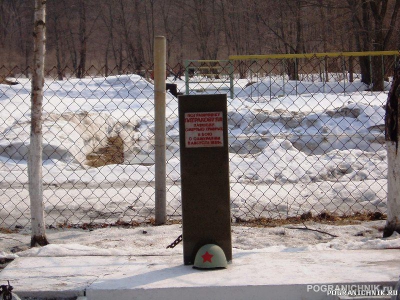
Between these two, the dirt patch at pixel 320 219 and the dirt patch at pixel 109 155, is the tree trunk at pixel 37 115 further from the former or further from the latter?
the dirt patch at pixel 109 155

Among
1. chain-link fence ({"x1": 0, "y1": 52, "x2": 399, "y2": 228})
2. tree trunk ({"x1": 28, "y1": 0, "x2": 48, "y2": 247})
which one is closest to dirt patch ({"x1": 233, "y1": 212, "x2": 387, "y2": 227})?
chain-link fence ({"x1": 0, "y1": 52, "x2": 399, "y2": 228})

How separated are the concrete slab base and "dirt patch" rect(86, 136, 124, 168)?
4740 millimetres

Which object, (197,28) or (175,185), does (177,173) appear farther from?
(197,28)

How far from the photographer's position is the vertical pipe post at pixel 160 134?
5039mm

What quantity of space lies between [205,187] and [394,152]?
5.23ft

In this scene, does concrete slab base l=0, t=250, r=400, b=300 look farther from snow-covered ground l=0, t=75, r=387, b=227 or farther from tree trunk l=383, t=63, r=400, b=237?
snow-covered ground l=0, t=75, r=387, b=227

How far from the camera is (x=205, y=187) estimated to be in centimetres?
366

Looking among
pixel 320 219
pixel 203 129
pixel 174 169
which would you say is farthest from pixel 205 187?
pixel 174 169

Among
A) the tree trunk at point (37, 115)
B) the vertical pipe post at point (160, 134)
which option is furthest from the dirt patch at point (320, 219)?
the tree trunk at point (37, 115)

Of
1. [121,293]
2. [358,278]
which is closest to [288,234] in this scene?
[358,278]

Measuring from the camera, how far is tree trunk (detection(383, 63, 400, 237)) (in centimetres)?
438

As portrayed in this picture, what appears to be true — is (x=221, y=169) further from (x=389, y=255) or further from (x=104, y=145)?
(x=104, y=145)

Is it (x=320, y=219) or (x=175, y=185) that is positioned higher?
(x=175, y=185)

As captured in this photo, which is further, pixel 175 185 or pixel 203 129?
pixel 175 185
